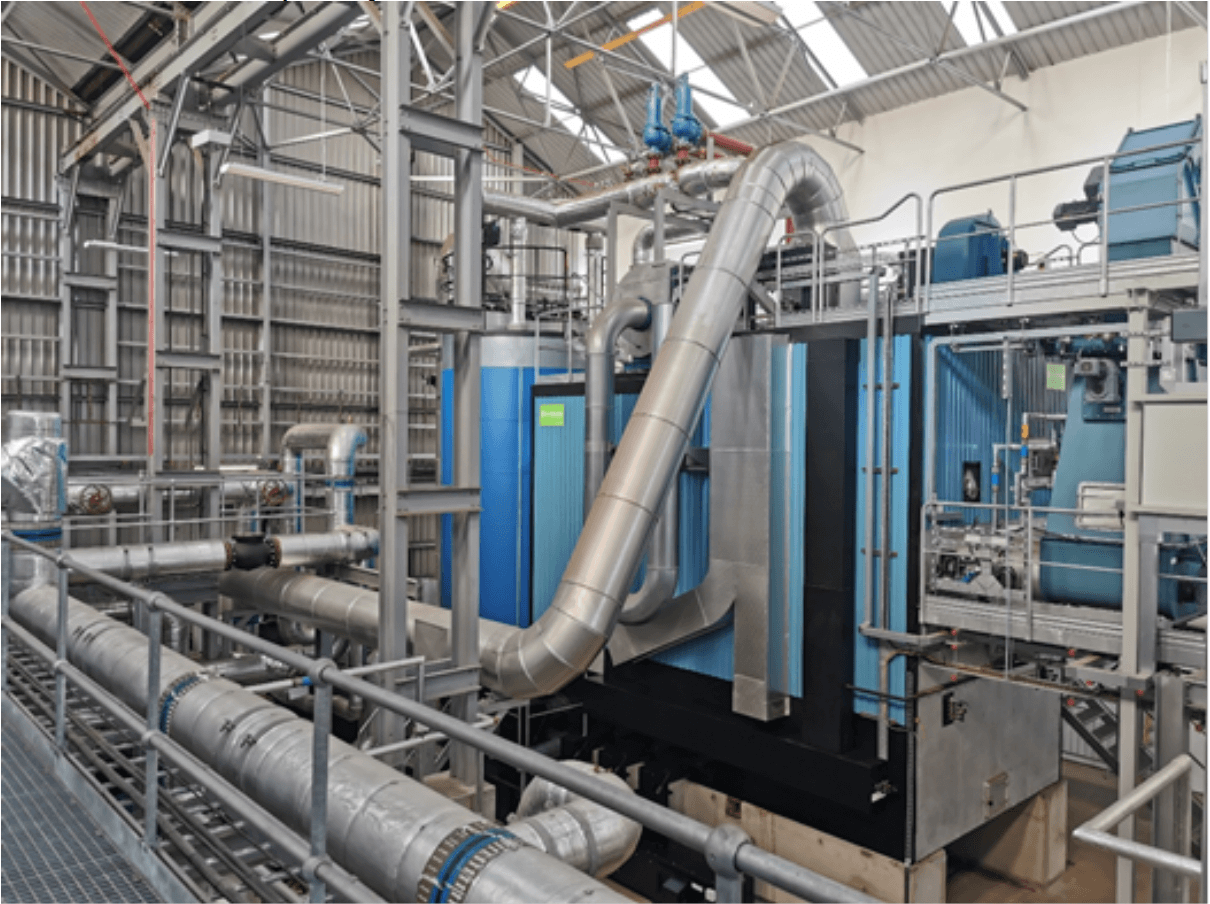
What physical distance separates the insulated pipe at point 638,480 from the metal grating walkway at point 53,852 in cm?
337

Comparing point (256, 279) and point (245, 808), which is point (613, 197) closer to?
point (256, 279)

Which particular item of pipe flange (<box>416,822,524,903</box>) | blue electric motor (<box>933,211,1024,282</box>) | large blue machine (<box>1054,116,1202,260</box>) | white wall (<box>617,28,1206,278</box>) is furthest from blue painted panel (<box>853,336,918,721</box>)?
pipe flange (<box>416,822,524,903</box>)

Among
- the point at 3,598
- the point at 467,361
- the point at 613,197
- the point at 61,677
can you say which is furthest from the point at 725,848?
the point at 613,197

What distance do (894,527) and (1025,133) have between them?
8.45m

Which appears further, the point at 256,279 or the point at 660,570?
the point at 256,279

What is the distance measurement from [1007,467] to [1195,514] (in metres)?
2.29

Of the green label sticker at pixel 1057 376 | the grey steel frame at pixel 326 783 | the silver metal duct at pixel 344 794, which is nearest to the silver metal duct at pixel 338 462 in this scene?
the silver metal duct at pixel 344 794

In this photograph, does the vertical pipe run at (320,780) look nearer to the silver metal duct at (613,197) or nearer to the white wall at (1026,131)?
the silver metal duct at (613,197)

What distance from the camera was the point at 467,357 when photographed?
6.64 m

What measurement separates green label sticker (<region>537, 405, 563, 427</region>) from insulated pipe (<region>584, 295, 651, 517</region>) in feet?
4.31

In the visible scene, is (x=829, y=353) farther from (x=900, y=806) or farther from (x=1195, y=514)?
(x=900, y=806)

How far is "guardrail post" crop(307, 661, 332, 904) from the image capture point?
2.83 metres

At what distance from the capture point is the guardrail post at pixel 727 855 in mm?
1735

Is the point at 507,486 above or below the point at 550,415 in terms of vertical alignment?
below
